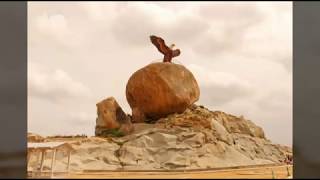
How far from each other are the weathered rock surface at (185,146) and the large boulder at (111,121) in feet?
0.50

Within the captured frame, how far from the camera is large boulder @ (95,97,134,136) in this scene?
5.72 meters

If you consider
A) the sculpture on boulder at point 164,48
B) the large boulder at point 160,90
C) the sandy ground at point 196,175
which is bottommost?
the sandy ground at point 196,175

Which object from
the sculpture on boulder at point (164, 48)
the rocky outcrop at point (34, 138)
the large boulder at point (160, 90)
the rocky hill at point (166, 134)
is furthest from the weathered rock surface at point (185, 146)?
the sculpture on boulder at point (164, 48)

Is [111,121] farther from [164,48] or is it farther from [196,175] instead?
[196,175]

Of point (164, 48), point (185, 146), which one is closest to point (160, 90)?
point (164, 48)

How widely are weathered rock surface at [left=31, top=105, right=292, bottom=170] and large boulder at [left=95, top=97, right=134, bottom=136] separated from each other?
0.50 feet

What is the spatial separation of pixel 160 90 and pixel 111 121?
25.4 inches

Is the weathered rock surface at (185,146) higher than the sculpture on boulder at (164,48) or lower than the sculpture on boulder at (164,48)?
lower

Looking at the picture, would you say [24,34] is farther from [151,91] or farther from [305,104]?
[305,104]

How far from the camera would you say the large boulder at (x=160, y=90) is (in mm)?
5836

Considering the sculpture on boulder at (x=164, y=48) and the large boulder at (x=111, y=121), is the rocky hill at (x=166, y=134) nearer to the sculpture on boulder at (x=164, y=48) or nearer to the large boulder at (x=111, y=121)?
the large boulder at (x=111, y=121)

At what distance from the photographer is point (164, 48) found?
5441mm

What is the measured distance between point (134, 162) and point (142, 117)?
100 cm

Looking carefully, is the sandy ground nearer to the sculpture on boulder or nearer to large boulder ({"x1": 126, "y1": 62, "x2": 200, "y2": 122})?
large boulder ({"x1": 126, "y1": 62, "x2": 200, "y2": 122})
